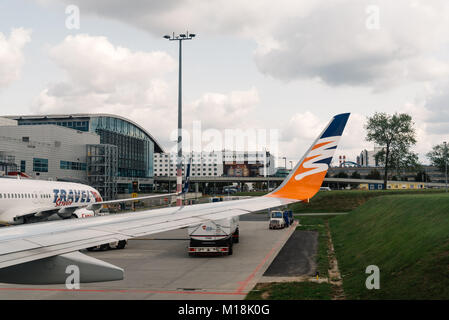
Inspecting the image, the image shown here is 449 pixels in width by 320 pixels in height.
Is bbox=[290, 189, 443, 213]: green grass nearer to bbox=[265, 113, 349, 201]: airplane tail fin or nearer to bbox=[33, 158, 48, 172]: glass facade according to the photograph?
bbox=[33, 158, 48, 172]: glass facade

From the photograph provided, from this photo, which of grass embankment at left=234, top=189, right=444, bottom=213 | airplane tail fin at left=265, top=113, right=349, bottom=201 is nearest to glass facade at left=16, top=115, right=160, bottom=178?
grass embankment at left=234, top=189, right=444, bottom=213

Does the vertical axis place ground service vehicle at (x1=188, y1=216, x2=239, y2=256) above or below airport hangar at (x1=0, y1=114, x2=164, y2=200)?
below

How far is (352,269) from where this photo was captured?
66.4 feet

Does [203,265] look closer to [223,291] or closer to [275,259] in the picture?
[275,259]

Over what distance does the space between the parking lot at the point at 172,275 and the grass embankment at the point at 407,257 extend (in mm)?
4802

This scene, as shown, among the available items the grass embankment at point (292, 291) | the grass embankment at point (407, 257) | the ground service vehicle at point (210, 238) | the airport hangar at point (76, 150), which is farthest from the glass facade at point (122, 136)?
the grass embankment at point (292, 291)

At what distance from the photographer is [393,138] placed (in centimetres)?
9544

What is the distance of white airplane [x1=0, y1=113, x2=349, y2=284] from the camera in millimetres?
5969

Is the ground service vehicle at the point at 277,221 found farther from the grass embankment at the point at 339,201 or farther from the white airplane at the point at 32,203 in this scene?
the grass embankment at the point at 339,201

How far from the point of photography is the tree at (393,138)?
311 ft

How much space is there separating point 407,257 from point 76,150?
74186 mm

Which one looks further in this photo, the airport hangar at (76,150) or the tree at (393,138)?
the tree at (393,138)

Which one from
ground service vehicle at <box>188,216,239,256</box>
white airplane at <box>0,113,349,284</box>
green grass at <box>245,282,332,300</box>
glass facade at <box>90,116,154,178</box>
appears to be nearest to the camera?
white airplane at <box>0,113,349,284</box>

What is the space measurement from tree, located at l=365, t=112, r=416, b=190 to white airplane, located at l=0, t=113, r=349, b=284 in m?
91.6
